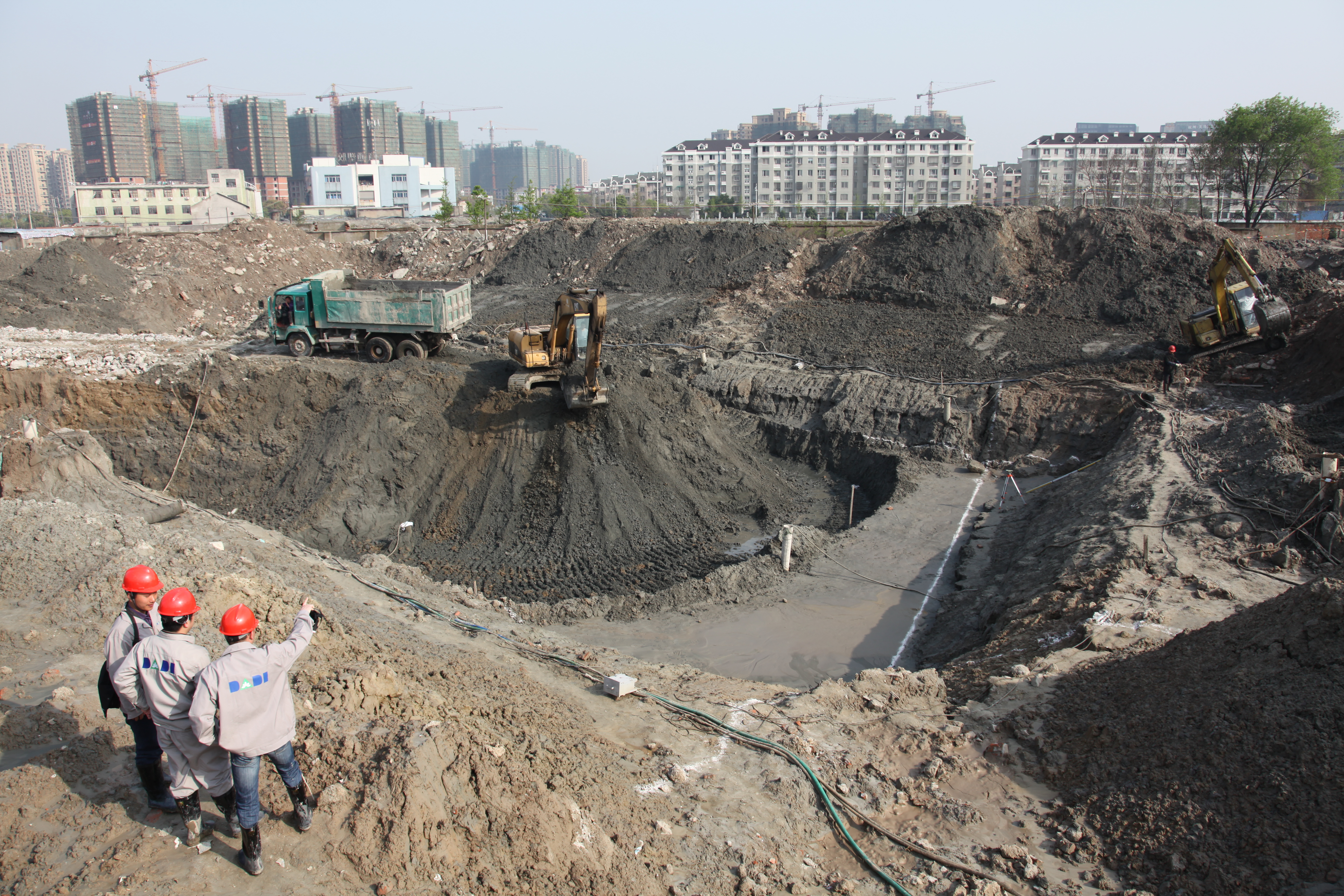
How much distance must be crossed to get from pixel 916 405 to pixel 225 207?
67.6m

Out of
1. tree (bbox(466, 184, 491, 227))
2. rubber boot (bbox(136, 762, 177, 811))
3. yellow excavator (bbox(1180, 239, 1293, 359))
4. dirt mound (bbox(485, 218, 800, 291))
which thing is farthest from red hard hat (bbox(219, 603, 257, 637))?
tree (bbox(466, 184, 491, 227))

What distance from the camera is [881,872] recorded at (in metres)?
5.15

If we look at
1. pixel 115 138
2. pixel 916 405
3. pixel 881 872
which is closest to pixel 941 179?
pixel 916 405

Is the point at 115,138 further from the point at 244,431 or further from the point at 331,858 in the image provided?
the point at 331,858

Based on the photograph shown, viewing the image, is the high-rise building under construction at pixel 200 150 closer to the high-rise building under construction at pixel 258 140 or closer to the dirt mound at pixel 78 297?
the high-rise building under construction at pixel 258 140

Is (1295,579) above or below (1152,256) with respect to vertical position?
below

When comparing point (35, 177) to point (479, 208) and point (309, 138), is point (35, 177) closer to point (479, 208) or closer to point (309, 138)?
point (309, 138)

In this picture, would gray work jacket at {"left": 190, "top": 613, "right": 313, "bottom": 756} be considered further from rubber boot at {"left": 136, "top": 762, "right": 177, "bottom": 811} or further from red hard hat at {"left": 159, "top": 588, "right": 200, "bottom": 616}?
rubber boot at {"left": 136, "top": 762, "right": 177, "bottom": 811}

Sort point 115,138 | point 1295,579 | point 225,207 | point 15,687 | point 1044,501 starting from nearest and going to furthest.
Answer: point 15,687 < point 1295,579 < point 1044,501 < point 225,207 < point 115,138

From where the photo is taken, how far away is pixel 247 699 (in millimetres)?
4121

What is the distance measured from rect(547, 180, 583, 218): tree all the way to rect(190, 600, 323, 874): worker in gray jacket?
152 ft

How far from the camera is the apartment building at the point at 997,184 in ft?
315

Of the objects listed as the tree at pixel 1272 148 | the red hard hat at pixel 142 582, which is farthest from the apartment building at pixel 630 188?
the red hard hat at pixel 142 582

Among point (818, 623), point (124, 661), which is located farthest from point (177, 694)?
point (818, 623)
